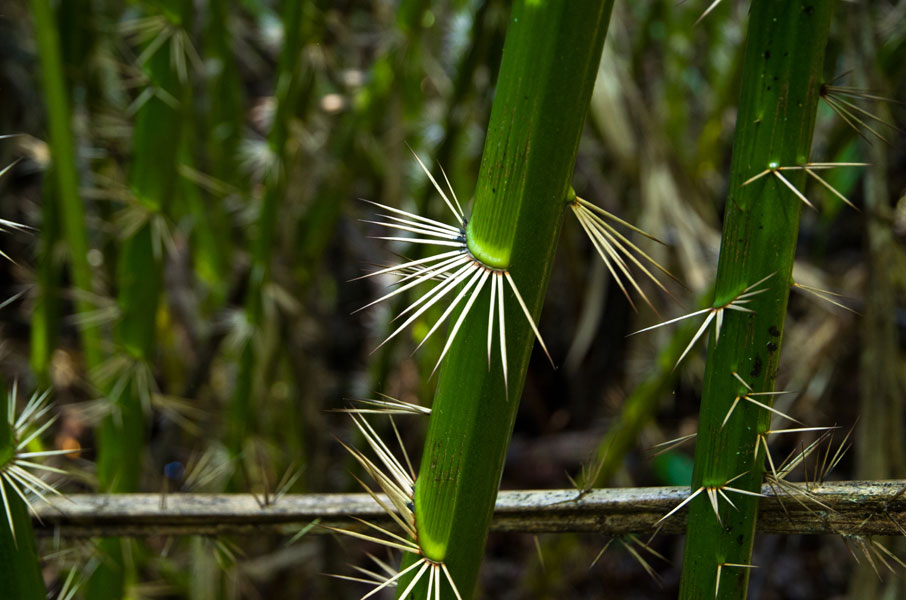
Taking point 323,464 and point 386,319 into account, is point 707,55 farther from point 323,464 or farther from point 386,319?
point 323,464

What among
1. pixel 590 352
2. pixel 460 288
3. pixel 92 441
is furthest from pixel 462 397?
pixel 92 441

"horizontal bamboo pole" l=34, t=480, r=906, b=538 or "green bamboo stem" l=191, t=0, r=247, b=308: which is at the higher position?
"green bamboo stem" l=191, t=0, r=247, b=308

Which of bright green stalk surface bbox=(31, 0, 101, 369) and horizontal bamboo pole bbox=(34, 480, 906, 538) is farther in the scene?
bright green stalk surface bbox=(31, 0, 101, 369)

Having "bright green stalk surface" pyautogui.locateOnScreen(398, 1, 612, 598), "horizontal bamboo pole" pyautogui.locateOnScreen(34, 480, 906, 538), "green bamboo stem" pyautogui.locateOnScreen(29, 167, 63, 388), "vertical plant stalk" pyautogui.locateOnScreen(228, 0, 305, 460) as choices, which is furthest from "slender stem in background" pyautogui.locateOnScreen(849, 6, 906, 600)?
"green bamboo stem" pyautogui.locateOnScreen(29, 167, 63, 388)

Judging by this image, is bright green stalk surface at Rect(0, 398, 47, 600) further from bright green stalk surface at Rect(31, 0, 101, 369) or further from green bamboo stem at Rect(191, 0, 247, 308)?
green bamboo stem at Rect(191, 0, 247, 308)

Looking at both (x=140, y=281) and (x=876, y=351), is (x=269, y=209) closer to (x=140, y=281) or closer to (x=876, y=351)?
(x=140, y=281)

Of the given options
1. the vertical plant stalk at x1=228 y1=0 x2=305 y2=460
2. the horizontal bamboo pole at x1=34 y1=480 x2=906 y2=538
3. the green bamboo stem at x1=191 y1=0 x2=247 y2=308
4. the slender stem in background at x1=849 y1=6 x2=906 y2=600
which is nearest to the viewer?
the horizontal bamboo pole at x1=34 y1=480 x2=906 y2=538

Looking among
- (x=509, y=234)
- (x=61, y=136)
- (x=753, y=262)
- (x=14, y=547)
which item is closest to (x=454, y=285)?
(x=509, y=234)
